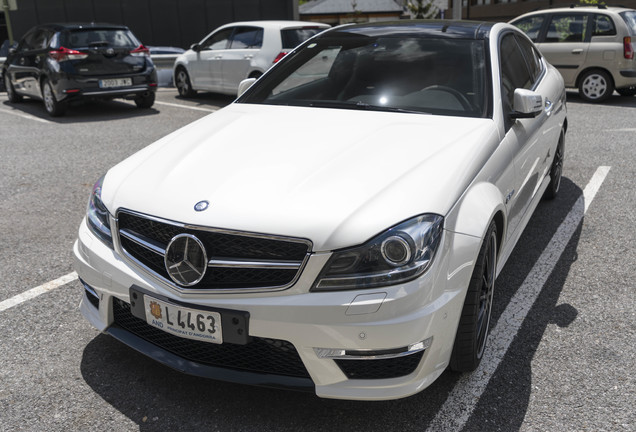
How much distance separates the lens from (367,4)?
4609cm

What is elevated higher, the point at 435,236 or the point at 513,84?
the point at 513,84

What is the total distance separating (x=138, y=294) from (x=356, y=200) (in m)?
0.98

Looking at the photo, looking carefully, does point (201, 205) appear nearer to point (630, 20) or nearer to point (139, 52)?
point (139, 52)

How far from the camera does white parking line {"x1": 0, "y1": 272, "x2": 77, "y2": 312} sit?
3.76 meters

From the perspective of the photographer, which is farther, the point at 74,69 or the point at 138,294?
the point at 74,69

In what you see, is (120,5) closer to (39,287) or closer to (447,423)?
(39,287)

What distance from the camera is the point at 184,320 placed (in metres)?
2.53

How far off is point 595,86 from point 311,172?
10.3 m

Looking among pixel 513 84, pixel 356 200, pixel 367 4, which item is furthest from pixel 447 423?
pixel 367 4

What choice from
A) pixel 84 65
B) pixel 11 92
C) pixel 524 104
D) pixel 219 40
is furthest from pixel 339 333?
pixel 11 92

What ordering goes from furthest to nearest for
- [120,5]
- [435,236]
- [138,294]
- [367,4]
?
[367,4] → [120,5] → [138,294] → [435,236]

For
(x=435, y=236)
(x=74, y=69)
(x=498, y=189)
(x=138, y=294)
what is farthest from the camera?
(x=74, y=69)

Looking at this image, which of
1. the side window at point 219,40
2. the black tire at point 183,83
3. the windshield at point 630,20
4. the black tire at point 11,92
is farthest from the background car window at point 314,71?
the black tire at point 11,92

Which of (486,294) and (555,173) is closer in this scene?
(486,294)
